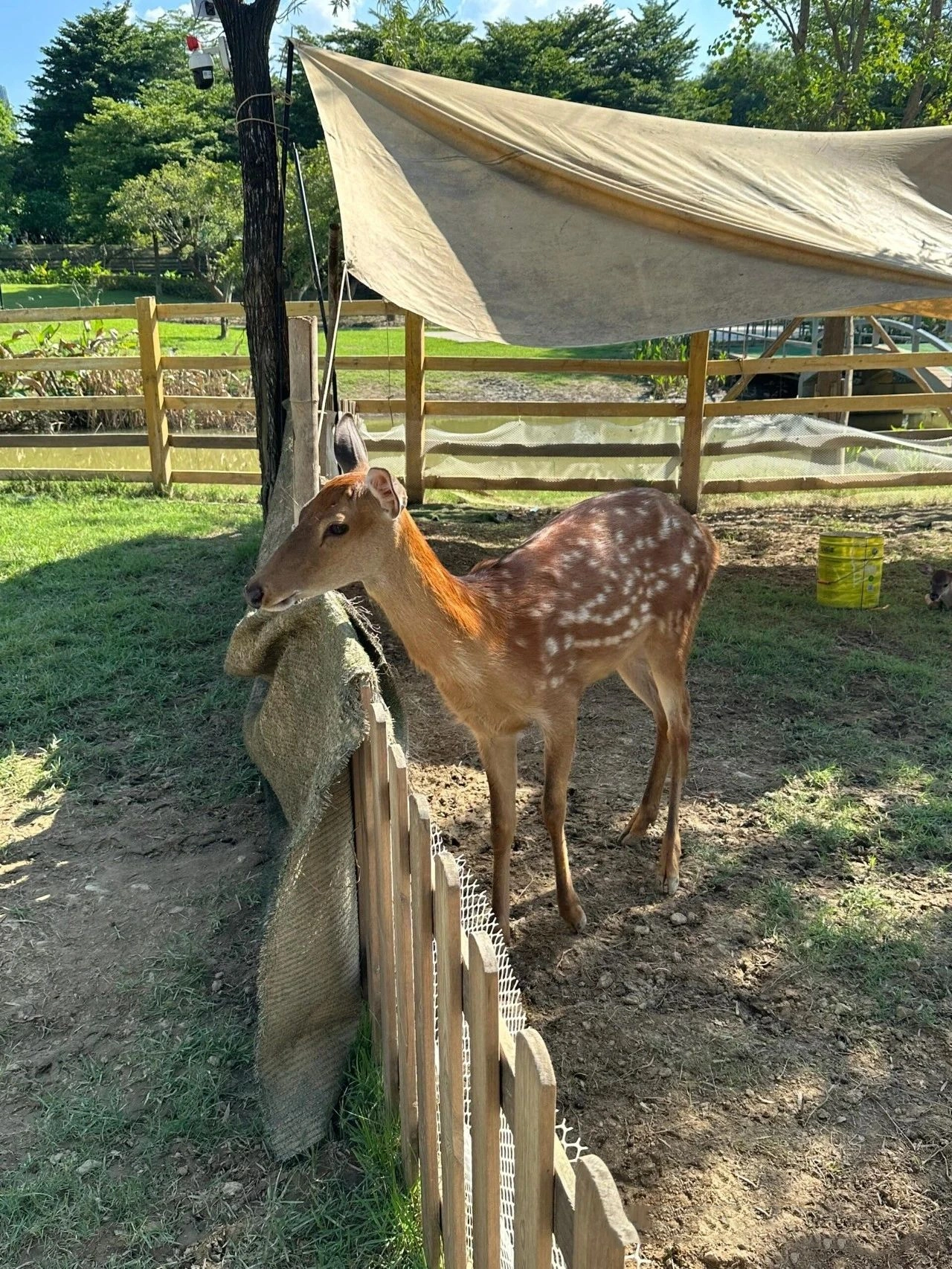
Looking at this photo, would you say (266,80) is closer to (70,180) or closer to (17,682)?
(17,682)

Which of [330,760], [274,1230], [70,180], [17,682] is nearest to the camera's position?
[274,1230]

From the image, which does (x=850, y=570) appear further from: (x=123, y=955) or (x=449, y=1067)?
(x=449, y=1067)

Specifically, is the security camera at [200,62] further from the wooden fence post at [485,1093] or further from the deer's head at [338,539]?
the wooden fence post at [485,1093]

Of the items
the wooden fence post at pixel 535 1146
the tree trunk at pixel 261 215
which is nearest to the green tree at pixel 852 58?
the tree trunk at pixel 261 215

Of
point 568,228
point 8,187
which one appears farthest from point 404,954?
point 8,187

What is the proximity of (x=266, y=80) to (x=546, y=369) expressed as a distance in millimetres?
3920

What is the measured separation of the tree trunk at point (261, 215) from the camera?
15.7 feet

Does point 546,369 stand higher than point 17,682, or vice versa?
point 546,369

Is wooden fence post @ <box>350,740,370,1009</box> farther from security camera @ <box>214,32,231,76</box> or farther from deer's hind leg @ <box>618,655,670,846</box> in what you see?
security camera @ <box>214,32,231,76</box>

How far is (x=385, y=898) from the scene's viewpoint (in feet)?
7.33

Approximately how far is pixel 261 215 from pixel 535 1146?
4.75 metres

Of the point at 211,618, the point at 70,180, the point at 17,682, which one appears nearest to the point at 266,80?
A: the point at 211,618

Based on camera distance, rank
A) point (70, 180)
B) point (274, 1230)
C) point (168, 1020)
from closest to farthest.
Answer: point (274, 1230) → point (168, 1020) → point (70, 180)

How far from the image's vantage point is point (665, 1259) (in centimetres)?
210
